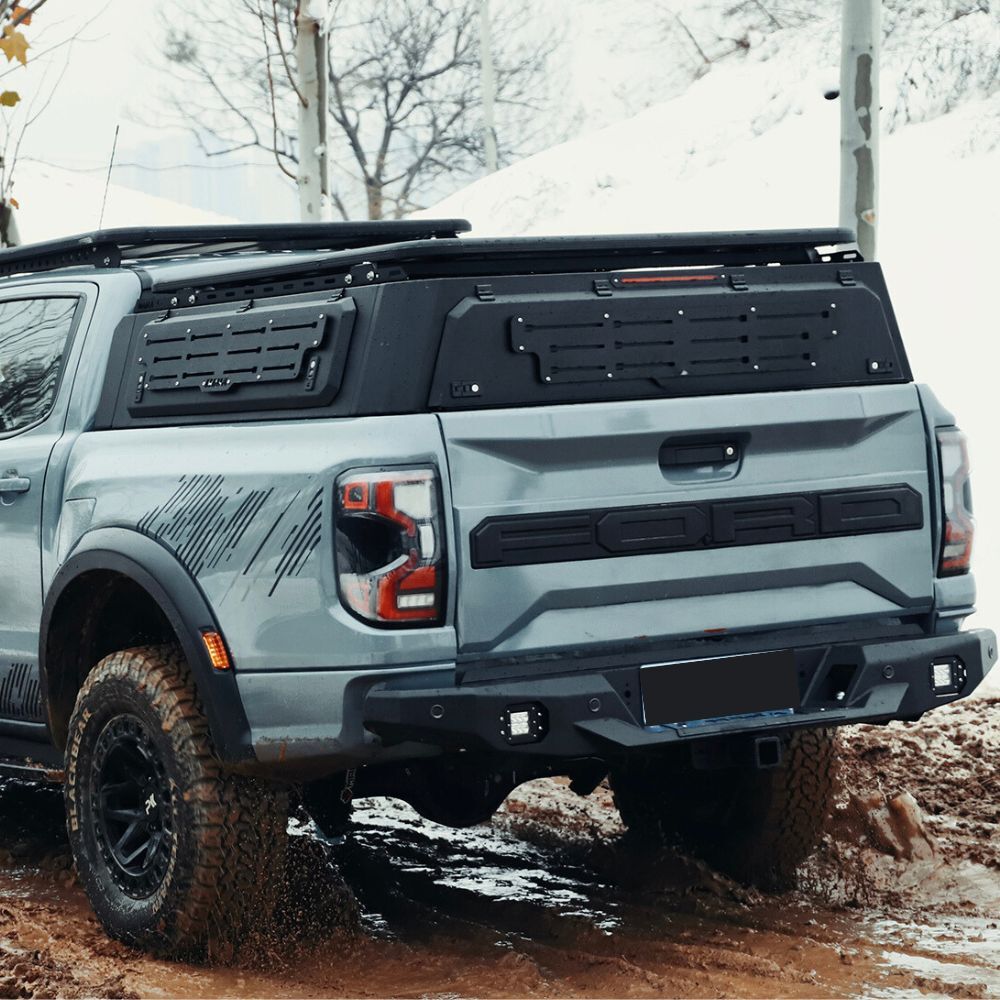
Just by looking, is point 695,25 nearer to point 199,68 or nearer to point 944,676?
point 199,68

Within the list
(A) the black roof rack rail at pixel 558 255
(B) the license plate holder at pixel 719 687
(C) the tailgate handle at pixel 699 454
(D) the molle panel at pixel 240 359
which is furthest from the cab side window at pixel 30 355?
(B) the license plate holder at pixel 719 687

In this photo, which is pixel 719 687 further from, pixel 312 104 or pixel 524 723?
pixel 312 104

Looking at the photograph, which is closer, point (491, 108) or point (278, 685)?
point (278, 685)

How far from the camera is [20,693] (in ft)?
15.8

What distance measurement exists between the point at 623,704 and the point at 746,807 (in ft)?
4.09

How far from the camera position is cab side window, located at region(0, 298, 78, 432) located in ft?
16.0

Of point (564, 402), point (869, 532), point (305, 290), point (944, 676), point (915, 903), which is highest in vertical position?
point (305, 290)

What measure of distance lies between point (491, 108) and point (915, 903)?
32.0m

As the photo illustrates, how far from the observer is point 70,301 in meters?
4.91

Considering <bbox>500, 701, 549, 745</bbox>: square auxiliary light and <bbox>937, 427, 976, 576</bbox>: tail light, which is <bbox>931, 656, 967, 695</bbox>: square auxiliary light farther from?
<bbox>500, 701, 549, 745</bbox>: square auxiliary light

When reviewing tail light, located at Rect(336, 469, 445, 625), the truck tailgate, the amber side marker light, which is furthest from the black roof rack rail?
the amber side marker light

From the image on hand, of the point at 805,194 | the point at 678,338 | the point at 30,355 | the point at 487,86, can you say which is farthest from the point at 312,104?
the point at 487,86

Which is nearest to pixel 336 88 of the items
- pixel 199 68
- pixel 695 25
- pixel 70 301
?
pixel 199 68

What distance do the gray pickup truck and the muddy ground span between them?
0.22m
